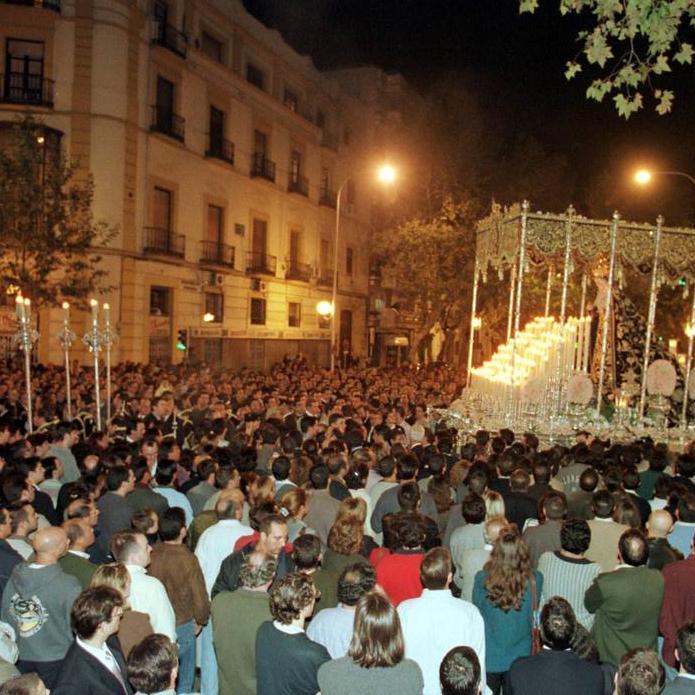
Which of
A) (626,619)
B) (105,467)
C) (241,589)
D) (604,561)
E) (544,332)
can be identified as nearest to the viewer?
(241,589)

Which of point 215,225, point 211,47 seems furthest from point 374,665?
point 211,47

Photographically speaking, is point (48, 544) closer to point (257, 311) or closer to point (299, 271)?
point (257, 311)

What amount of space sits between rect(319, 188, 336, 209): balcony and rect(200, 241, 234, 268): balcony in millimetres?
8076

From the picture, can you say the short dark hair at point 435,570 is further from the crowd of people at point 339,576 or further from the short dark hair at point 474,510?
the short dark hair at point 474,510

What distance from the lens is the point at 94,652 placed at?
386 cm

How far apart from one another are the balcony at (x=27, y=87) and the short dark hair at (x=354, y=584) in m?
22.1

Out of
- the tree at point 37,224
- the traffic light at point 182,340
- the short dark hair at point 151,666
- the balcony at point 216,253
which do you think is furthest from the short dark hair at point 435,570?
the balcony at point 216,253

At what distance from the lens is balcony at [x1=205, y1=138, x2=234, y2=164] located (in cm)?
2825

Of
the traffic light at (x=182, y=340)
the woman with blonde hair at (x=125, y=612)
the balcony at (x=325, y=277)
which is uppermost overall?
the balcony at (x=325, y=277)

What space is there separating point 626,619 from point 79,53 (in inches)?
905

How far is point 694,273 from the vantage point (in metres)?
15.1

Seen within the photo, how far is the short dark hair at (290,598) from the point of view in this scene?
402 cm

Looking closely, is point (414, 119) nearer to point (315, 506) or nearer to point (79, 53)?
point (79, 53)

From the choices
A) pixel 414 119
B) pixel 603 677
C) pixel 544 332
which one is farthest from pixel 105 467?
pixel 414 119
